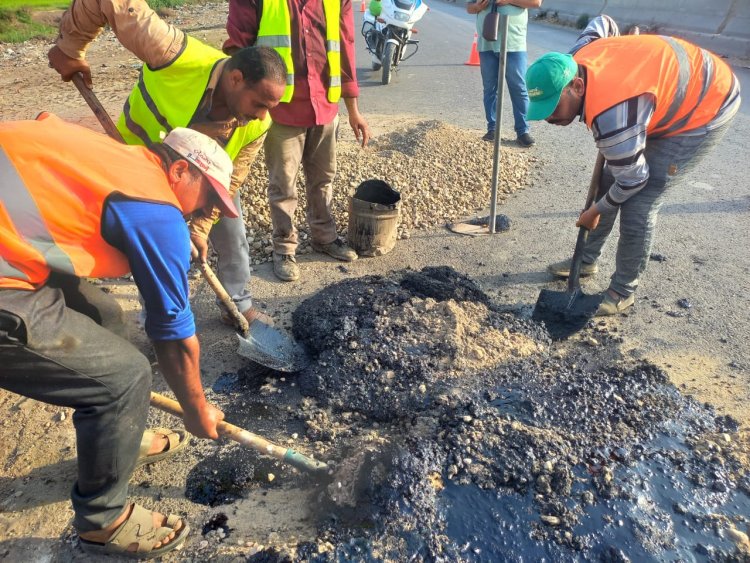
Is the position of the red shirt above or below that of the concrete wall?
above

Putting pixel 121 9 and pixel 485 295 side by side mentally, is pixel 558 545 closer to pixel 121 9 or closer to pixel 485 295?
pixel 485 295

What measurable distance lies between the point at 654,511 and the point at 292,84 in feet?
9.95

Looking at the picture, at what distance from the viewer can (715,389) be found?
3.04m

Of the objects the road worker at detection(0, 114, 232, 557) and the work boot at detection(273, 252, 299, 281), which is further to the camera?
the work boot at detection(273, 252, 299, 281)

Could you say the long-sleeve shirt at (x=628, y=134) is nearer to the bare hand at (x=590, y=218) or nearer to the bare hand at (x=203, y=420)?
the bare hand at (x=590, y=218)

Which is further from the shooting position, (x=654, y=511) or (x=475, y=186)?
(x=475, y=186)

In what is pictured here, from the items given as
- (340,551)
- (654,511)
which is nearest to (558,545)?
(654,511)

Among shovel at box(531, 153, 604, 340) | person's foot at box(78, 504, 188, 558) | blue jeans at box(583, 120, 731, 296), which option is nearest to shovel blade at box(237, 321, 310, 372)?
person's foot at box(78, 504, 188, 558)

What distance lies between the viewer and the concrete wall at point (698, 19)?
35.0 ft

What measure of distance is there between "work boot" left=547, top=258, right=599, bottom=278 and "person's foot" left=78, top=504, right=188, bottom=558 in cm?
318

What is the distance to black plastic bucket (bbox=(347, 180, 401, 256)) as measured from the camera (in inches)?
160

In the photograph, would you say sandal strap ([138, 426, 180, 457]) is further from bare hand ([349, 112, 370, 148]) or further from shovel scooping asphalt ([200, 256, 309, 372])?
bare hand ([349, 112, 370, 148])

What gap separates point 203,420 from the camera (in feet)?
6.89

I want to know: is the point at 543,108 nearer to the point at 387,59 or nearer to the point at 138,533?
the point at 138,533
